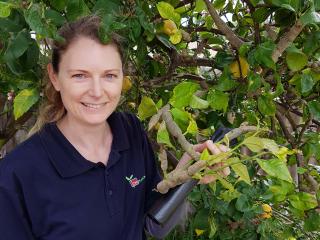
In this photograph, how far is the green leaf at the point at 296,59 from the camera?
133 centimetres

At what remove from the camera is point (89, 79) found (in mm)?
1288

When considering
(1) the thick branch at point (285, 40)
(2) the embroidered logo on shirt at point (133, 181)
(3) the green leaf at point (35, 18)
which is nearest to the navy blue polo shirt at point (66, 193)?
(2) the embroidered logo on shirt at point (133, 181)

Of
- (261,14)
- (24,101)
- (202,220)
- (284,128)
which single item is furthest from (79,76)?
(284,128)

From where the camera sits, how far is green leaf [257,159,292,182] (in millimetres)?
917

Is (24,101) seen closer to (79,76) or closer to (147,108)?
(79,76)

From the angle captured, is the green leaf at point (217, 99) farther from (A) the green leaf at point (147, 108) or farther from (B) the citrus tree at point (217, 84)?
(A) the green leaf at point (147, 108)

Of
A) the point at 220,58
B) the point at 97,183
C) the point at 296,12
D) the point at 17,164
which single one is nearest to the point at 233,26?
the point at 220,58

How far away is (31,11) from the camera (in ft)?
3.20

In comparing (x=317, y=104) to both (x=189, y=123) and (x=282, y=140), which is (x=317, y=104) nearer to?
(x=282, y=140)

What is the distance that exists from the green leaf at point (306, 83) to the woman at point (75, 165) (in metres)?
0.54

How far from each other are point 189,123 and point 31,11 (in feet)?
1.36

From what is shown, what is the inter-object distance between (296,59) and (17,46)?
773 mm

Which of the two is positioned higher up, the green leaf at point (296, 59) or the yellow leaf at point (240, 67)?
the green leaf at point (296, 59)

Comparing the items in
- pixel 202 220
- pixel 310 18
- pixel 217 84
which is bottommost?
pixel 202 220
